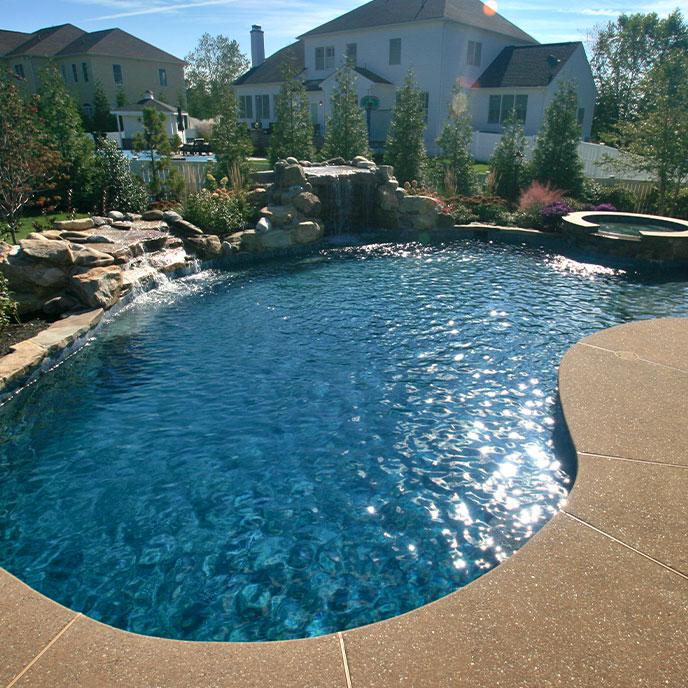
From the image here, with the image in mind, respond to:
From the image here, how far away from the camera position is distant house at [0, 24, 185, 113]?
44062mm

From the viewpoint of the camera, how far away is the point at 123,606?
3863 millimetres

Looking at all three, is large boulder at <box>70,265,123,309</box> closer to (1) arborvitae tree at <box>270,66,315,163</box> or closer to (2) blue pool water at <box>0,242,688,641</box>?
(2) blue pool water at <box>0,242,688,641</box>

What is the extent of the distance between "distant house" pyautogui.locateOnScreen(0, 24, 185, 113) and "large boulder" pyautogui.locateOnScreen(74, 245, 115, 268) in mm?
38570

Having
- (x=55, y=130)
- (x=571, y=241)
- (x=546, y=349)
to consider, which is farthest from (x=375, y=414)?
(x=55, y=130)

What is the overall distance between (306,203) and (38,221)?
6939 millimetres

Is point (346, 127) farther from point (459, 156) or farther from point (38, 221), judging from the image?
point (38, 221)

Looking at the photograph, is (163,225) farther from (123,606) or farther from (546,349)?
(123,606)

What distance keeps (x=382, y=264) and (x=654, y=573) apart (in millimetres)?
10658

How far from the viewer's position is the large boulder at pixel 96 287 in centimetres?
938

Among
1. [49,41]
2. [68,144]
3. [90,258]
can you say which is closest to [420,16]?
[68,144]

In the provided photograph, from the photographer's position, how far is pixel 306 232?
15.1 m

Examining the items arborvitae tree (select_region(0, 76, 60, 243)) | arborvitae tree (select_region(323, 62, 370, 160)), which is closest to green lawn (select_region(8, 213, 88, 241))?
arborvitae tree (select_region(0, 76, 60, 243))

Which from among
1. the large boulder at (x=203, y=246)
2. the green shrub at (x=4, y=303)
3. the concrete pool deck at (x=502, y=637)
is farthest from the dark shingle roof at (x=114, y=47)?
the concrete pool deck at (x=502, y=637)

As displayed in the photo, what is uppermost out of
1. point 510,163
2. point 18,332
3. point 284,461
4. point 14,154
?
point 14,154
